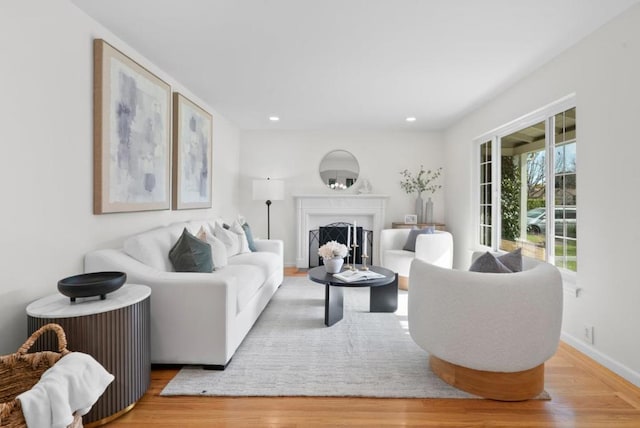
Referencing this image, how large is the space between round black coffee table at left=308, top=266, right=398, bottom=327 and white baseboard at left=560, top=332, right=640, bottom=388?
4.97 ft

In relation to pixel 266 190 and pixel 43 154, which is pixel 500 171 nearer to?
pixel 266 190

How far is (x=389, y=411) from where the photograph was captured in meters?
1.98

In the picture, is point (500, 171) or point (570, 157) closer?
point (570, 157)

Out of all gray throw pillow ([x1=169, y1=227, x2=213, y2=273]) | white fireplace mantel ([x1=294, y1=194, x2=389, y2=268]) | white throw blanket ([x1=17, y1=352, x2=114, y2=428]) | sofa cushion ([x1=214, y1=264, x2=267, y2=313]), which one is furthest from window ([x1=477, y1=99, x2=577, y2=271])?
white throw blanket ([x1=17, y1=352, x2=114, y2=428])

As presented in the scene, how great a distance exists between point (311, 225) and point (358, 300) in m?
2.27

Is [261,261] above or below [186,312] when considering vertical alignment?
above

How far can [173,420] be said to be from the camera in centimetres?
188

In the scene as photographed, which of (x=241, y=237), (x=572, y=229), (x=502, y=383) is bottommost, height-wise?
(x=502, y=383)

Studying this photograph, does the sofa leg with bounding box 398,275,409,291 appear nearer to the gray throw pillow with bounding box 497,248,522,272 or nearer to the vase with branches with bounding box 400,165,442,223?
the vase with branches with bounding box 400,165,442,223

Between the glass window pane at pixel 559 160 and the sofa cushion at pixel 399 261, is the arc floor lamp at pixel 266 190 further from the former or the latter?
the glass window pane at pixel 559 160

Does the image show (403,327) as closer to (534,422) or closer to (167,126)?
(534,422)

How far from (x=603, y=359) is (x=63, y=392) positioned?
325 centimetres

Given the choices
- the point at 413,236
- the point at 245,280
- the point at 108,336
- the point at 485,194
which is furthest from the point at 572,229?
the point at 108,336

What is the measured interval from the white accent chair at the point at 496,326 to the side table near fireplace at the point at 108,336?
5.67ft
